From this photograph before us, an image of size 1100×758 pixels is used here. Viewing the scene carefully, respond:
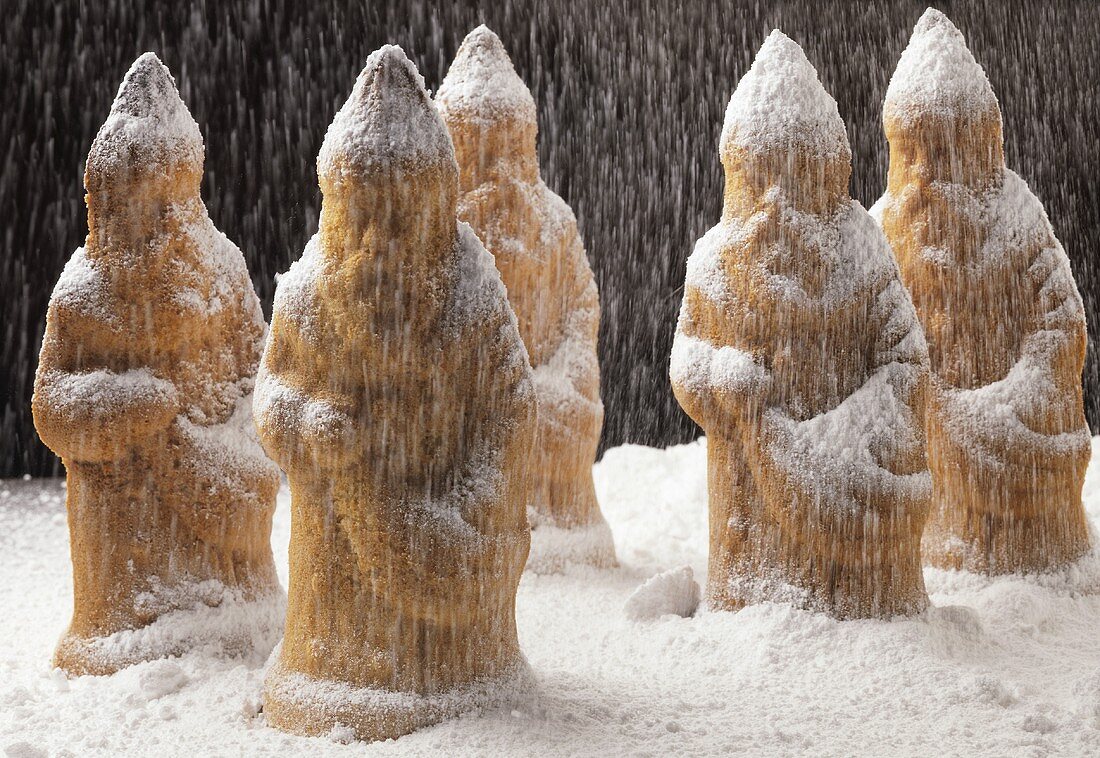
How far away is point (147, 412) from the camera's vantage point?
516 centimetres

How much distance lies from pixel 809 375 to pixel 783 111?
107 cm

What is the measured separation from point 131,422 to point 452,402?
142 centimetres

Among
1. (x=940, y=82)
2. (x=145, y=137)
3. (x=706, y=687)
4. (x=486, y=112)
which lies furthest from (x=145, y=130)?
(x=940, y=82)

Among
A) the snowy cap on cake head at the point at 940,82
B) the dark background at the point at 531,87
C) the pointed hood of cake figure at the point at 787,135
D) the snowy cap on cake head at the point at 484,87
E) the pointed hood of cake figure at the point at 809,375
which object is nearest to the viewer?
the pointed hood of cake figure at the point at 809,375

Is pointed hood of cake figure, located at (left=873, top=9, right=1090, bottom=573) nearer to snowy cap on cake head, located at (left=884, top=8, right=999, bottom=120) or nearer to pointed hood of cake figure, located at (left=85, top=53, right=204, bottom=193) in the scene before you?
snowy cap on cake head, located at (left=884, top=8, right=999, bottom=120)

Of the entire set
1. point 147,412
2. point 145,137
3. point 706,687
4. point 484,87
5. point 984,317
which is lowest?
point 706,687

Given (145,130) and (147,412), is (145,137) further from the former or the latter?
(147,412)

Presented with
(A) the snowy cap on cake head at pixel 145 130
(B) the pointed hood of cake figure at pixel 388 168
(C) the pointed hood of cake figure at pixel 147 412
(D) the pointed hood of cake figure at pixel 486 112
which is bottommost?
(C) the pointed hood of cake figure at pixel 147 412

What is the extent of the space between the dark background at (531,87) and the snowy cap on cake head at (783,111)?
12.9 ft

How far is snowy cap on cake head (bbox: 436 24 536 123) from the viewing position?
6578mm

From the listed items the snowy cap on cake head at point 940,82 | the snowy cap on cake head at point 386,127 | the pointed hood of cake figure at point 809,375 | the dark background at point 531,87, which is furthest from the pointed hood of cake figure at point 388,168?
the dark background at point 531,87

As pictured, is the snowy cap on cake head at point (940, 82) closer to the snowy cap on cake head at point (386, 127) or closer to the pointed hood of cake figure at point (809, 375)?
the pointed hood of cake figure at point (809, 375)

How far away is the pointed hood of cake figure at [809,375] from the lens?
5.41 meters

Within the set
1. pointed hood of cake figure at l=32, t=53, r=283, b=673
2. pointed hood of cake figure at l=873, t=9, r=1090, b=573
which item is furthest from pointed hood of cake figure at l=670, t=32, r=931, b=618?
pointed hood of cake figure at l=32, t=53, r=283, b=673
